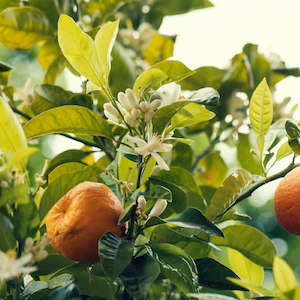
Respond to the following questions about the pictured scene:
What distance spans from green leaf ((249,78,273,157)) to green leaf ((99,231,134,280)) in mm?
374

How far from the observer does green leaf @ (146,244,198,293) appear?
1.71 ft

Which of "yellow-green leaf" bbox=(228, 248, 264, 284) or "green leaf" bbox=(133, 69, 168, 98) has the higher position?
"green leaf" bbox=(133, 69, 168, 98)

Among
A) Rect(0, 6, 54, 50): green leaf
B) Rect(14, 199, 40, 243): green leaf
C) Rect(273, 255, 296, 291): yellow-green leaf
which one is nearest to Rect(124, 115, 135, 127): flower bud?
Rect(14, 199, 40, 243): green leaf

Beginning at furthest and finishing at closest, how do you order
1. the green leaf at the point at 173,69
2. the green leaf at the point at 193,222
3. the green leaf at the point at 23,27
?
the green leaf at the point at 23,27
the green leaf at the point at 173,69
the green leaf at the point at 193,222

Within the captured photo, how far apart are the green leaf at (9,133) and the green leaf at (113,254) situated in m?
0.20

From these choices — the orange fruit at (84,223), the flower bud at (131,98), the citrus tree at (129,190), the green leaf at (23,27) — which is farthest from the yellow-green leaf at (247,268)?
the green leaf at (23,27)

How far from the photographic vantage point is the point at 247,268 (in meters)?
0.78

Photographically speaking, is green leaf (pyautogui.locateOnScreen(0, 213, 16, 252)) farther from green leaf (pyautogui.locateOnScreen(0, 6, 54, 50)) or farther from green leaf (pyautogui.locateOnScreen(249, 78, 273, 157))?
green leaf (pyautogui.locateOnScreen(0, 6, 54, 50))

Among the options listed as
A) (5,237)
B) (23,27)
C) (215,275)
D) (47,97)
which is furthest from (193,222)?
(23,27)

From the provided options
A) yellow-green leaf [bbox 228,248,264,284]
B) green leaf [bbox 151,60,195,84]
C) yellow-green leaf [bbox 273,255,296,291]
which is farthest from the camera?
yellow-green leaf [bbox 228,248,264,284]

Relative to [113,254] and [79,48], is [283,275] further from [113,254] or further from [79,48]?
[79,48]

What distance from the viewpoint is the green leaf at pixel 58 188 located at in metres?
0.50

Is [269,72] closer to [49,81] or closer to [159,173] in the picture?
[159,173]

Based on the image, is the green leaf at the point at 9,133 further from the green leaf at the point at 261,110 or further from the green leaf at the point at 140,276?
the green leaf at the point at 261,110
